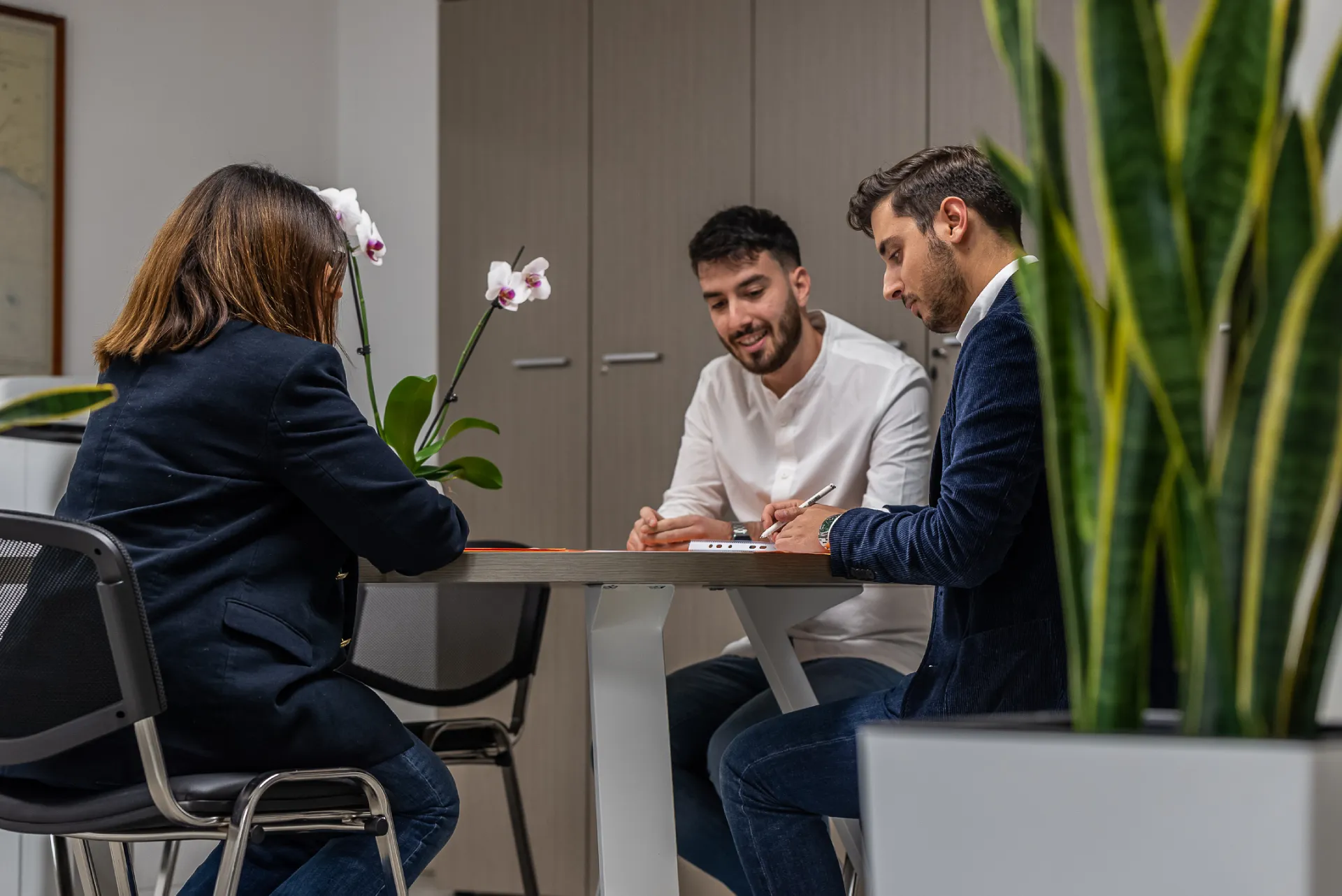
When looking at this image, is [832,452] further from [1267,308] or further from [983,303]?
[1267,308]

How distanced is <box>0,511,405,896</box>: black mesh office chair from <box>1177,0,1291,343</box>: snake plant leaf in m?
1.02

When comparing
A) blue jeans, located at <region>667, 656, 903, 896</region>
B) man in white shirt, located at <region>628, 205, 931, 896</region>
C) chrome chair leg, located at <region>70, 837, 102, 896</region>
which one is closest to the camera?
chrome chair leg, located at <region>70, 837, 102, 896</region>

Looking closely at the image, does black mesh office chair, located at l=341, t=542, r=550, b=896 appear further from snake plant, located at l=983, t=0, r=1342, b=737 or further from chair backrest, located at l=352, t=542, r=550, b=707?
snake plant, located at l=983, t=0, r=1342, b=737

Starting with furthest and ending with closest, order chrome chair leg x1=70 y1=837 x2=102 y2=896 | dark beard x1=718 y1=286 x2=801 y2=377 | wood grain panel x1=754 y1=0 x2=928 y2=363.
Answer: wood grain panel x1=754 y1=0 x2=928 y2=363 < dark beard x1=718 y1=286 x2=801 y2=377 < chrome chair leg x1=70 y1=837 x2=102 y2=896

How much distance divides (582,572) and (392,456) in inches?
9.6

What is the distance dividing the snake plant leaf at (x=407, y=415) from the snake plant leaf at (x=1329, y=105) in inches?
52.0

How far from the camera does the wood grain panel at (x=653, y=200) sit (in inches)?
135

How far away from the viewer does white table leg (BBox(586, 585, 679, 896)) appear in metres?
1.61

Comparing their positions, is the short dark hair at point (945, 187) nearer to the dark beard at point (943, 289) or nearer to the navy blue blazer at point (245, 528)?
the dark beard at point (943, 289)

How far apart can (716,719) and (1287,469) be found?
1759 mm

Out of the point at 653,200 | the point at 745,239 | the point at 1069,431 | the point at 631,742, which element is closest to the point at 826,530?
the point at 631,742

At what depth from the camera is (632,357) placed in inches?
137

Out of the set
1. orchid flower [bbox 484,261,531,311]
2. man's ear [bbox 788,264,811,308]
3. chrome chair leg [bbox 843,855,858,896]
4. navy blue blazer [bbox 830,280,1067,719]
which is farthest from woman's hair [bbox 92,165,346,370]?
man's ear [bbox 788,264,811,308]

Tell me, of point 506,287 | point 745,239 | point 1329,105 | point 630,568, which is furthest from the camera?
point 745,239
